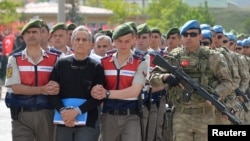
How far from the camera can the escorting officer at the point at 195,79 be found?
27.5 feet

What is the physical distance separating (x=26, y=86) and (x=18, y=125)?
44 cm

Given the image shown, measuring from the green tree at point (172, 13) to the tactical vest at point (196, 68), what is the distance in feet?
220

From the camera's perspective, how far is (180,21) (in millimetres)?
79438

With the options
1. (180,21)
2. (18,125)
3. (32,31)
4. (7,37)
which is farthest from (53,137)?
(180,21)

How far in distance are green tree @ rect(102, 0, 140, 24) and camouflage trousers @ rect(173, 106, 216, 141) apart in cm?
7309

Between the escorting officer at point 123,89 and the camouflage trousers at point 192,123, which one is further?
the camouflage trousers at point 192,123

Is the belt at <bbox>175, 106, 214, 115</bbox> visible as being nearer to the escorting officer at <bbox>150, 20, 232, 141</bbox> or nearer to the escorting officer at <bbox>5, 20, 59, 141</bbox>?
the escorting officer at <bbox>150, 20, 232, 141</bbox>

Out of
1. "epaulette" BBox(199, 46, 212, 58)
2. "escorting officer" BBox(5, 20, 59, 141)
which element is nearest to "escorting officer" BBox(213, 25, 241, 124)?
"epaulette" BBox(199, 46, 212, 58)

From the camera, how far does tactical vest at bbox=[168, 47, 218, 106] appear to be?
27.6ft

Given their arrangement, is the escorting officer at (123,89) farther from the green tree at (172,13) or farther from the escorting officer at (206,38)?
the green tree at (172,13)

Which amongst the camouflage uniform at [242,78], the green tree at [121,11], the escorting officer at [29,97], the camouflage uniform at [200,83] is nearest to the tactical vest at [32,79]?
Answer: the escorting officer at [29,97]

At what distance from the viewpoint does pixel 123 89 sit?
809 centimetres

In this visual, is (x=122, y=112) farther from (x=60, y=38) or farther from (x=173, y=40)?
(x=173, y=40)

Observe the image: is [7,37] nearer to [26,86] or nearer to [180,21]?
[26,86]
